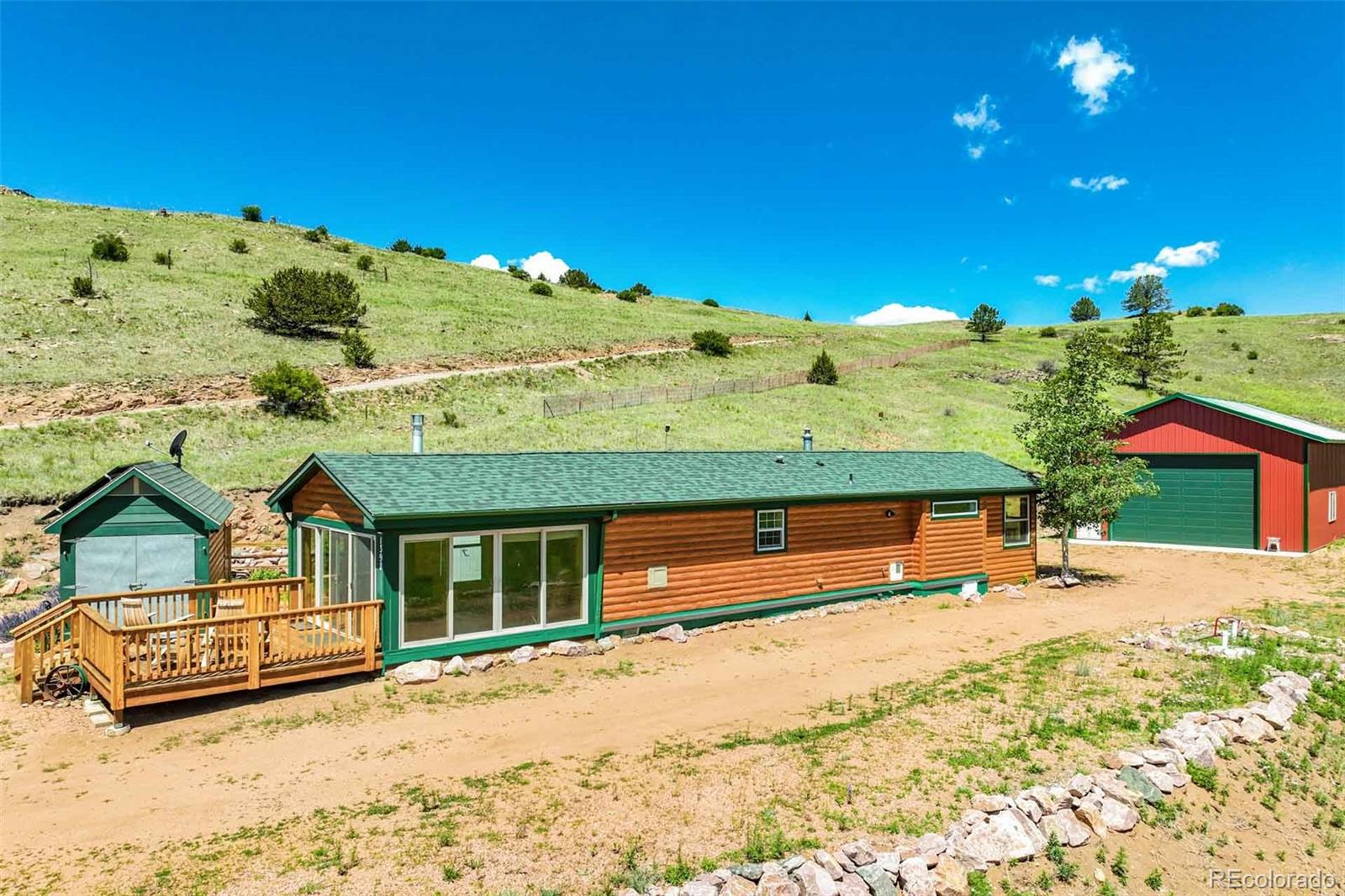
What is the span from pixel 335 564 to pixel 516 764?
6.89m

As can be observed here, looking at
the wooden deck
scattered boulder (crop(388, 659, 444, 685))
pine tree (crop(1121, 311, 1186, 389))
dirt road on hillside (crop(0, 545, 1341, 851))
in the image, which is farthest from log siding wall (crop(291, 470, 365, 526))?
pine tree (crop(1121, 311, 1186, 389))

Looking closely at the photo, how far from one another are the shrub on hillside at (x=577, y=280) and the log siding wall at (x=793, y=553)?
2863 inches

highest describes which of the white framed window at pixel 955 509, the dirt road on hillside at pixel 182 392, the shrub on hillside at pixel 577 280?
the shrub on hillside at pixel 577 280

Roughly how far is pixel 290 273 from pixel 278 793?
151ft

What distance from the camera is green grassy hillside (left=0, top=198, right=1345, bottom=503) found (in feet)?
100

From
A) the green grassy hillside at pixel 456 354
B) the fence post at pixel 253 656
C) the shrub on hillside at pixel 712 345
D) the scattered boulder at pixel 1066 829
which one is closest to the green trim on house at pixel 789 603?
the fence post at pixel 253 656

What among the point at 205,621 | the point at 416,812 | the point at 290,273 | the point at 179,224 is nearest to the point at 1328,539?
the point at 416,812

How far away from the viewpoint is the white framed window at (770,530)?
16281mm

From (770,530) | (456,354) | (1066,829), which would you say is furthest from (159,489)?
(456,354)

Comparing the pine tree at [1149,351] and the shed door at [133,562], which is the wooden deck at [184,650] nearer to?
the shed door at [133,562]

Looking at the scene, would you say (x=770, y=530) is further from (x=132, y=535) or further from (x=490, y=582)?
(x=132, y=535)

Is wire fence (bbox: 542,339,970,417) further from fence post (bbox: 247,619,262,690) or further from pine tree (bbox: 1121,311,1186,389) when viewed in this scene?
fence post (bbox: 247,619,262,690)

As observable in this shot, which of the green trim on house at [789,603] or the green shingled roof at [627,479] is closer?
the green shingled roof at [627,479]

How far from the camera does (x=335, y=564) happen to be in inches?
540
